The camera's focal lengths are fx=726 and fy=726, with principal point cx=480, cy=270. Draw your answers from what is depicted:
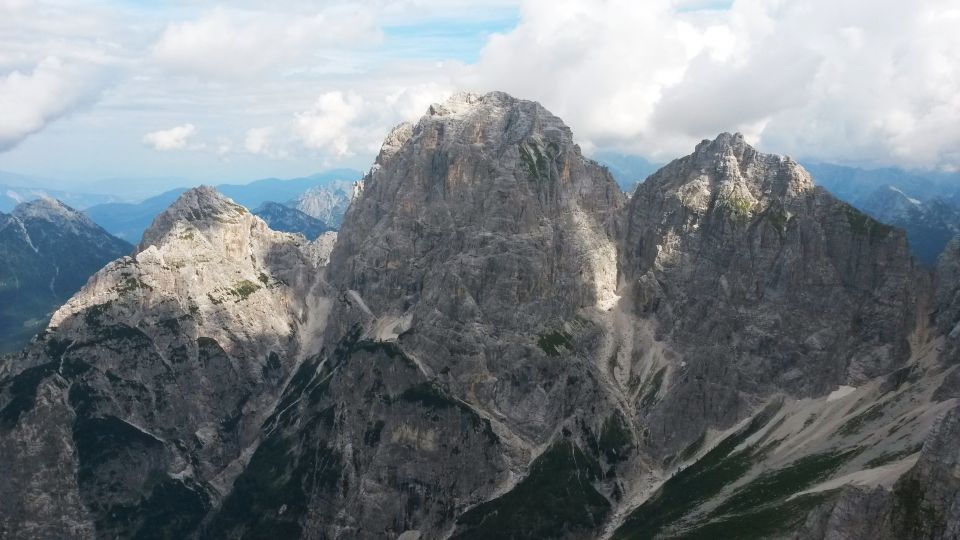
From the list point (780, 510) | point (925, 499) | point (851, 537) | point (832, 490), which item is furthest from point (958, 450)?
point (780, 510)

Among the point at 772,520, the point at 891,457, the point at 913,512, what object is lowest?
the point at 772,520

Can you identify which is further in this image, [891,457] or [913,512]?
[891,457]

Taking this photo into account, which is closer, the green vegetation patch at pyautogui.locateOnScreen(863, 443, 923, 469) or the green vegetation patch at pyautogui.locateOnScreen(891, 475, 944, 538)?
the green vegetation patch at pyautogui.locateOnScreen(891, 475, 944, 538)

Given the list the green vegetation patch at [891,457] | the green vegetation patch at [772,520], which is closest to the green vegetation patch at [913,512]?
the green vegetation patch at [772,520]

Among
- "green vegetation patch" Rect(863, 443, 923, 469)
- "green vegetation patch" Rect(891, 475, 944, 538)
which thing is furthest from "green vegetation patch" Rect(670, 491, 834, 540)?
"green vegetation patch" Rect(891, 475, 944, 538)

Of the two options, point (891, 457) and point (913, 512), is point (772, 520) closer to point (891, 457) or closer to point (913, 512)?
point (891, 457)

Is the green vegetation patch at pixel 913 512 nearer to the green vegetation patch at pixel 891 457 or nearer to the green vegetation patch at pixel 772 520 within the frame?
the green vegetation patch at pixel 772 520

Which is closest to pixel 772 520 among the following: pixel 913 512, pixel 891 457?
pixel 891 457

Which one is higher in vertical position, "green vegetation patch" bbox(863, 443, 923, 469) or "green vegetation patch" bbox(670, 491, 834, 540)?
"green vegetation patch" bbox(863, 443, 923, 469)

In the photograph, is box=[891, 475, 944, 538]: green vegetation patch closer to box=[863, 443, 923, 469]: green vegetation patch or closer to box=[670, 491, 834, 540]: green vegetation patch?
box=[670, 491, 834, 540]: green vegetation patch

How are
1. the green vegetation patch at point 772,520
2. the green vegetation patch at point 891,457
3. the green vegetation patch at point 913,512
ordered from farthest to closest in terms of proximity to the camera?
the green vegetation patch at point 891,457 < the green vegetation patch at point 772,520 < the green vegetation patch at point 913,512

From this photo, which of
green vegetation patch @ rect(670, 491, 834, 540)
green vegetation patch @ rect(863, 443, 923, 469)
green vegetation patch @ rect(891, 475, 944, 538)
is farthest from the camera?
green vegetation patch @ rect(863, 443, 923, 469)
